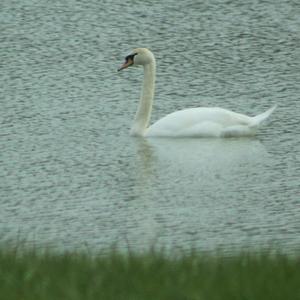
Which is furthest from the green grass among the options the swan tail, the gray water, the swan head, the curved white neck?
the swan head

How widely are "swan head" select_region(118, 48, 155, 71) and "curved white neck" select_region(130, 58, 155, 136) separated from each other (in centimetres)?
5

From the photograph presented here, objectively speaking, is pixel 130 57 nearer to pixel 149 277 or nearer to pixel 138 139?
pixel 138 139

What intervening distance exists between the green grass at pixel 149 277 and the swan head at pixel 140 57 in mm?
7413

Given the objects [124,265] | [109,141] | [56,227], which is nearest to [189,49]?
[109,141]

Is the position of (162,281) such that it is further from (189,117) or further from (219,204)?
(189,117)

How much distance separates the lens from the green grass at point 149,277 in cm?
650

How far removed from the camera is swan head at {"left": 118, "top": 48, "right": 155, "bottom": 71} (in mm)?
14875

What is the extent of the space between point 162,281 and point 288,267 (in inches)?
25.1

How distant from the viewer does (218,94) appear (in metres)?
15.4

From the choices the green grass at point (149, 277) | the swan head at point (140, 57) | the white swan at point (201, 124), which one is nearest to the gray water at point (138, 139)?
the white swan at point (201, 124)

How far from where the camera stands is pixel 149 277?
682 cm

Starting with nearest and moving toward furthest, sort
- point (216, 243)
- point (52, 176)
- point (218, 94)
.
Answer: point (216, 243), point (52, 176), point (218, 94)

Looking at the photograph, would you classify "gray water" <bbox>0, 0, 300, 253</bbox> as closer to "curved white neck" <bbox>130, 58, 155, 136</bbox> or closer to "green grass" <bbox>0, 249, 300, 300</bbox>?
"curved white neck" <bbox>130, 58, 155, 136</bbox>

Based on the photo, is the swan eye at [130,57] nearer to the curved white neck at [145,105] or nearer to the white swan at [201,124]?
the curved white neck at [145,105]
